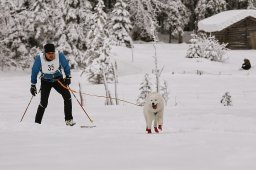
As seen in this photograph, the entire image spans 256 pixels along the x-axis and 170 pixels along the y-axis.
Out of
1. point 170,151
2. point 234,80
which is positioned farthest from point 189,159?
point 234,80

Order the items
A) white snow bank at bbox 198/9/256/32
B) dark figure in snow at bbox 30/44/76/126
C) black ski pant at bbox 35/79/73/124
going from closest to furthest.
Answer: dark figure in snow at bbox 30/44/76/126
black ski pant at bbox 35/79/73/124
white snow bank at bbox 198/9/256/32

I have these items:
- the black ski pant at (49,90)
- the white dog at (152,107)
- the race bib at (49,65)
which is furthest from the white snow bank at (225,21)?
the white dog at (152,107)

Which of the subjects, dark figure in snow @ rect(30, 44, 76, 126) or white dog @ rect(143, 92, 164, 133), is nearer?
white dog @ rect(143, 92, 164, 133)

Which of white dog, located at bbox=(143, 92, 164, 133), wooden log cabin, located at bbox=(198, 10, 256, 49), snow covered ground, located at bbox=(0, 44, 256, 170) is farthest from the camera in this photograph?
wooden log cabin, located at bbox=(198, 10, 256, 49)

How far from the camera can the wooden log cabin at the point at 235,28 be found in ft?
135

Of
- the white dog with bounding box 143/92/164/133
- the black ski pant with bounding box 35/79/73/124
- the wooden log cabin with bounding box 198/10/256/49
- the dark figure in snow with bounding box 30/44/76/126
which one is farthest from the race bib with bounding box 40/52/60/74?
the wooden log cabin with bounding box 198/10/256/49

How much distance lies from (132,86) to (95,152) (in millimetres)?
17310

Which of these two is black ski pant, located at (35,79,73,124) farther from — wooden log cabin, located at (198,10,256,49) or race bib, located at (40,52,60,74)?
wooden log cabin, located at (198,10,256,49)

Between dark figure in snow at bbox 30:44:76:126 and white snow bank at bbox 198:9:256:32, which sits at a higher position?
white snow bank at bbox 198:9:256:32

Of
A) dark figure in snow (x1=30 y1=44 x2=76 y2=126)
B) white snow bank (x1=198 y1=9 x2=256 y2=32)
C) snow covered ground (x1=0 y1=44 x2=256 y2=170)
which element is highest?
white snow bank (x1=198 y1=9 x2=256 y2=32)

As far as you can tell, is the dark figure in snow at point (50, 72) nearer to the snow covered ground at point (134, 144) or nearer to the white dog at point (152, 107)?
the snow covered ground at point (134, 144)

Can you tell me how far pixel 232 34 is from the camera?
4200 cm

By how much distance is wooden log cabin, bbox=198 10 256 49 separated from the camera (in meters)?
41.1

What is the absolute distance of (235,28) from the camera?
4216 cm
